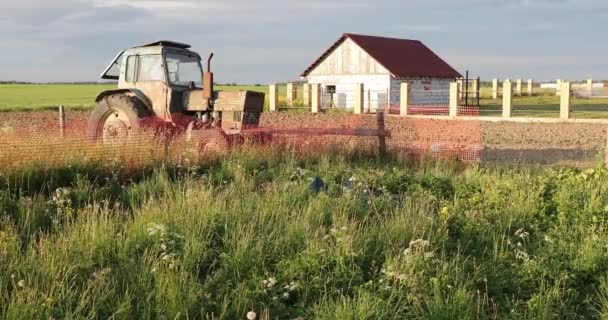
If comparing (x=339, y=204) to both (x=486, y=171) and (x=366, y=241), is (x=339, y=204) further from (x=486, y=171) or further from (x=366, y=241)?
(x=486, y=171)

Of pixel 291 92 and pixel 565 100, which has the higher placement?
pixel 291 92

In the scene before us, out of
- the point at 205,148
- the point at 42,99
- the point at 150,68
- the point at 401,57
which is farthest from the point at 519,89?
the point at 205,148

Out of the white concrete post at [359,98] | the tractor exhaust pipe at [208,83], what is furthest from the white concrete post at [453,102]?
the tractor exhaust pipe at [208,83]

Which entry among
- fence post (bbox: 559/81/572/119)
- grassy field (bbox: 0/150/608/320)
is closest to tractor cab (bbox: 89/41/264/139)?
grassy field (bbox: 0/150/608/320)

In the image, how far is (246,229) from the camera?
542cm

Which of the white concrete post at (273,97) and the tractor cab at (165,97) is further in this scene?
the white concrete post at (273,97)

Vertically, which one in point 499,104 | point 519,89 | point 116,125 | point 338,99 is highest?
point 519,89

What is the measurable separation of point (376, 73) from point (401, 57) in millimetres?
3181

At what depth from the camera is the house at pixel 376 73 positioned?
3503 centimetres

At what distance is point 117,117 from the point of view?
481 inches

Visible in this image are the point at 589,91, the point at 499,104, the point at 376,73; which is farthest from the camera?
the point at 589,91

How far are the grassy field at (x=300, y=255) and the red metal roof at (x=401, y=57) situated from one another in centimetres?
2858

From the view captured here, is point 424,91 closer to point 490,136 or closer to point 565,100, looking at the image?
point 565,100

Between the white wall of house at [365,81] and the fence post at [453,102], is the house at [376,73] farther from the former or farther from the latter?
the fence post at [453,102]
